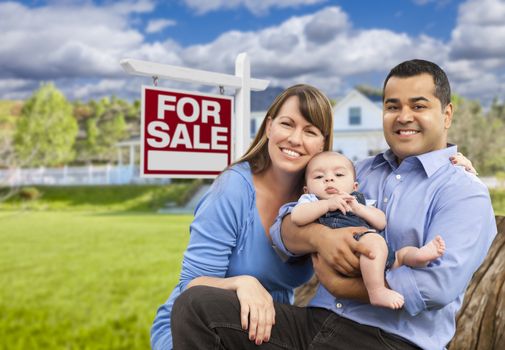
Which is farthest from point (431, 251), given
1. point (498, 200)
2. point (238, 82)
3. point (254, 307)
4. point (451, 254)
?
point (498, 200)

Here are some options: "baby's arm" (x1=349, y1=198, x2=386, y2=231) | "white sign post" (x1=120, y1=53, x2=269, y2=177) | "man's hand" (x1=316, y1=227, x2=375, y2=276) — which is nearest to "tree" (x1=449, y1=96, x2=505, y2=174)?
"white sign post" (x1=120, y1=53, x2=269, y2=177)

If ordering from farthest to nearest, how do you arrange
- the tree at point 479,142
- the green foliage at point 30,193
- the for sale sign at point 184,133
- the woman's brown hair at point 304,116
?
the green foliage at point 30,193
the tree at point 479,142
the for sale sign at point 184,133
the woman's brown hair at point 304,116

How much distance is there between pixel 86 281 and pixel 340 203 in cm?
1140

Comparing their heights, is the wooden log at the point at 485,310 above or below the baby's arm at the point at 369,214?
below

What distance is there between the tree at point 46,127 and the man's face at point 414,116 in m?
34.0

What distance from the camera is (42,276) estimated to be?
13.2 m

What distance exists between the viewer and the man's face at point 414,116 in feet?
7.46

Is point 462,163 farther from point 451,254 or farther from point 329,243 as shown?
point 329,243

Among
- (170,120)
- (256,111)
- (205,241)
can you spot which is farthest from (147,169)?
(256,111)

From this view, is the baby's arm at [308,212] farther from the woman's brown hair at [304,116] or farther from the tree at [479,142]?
the tree at [479,142]

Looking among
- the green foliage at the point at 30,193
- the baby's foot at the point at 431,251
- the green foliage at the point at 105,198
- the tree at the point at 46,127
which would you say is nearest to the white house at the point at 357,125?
the green foliage at the point at 105,198

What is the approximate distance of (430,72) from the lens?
2293 millimetres

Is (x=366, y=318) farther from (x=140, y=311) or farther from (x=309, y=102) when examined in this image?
(x=140, y=311)

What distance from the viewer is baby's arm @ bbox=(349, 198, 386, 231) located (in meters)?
2.19
